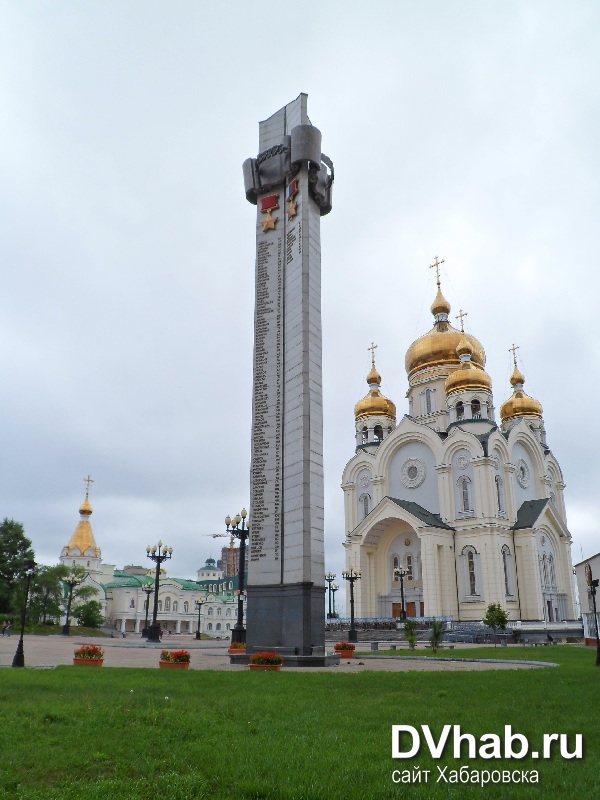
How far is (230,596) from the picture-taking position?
282ft

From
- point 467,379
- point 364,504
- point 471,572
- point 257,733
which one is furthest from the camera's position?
point 364,504

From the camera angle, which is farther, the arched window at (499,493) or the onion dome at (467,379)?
the onion dome at (467,379)

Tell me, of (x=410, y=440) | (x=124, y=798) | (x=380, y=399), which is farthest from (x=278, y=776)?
(x=380, y=399)

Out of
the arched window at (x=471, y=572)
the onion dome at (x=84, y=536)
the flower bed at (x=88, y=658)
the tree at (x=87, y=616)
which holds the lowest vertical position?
the tree at (x=87, y=616)

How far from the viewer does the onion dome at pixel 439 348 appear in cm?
5234

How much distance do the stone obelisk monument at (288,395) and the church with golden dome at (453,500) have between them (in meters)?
23.3

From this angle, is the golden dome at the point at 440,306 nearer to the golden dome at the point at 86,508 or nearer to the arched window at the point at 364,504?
the arched window at the point at 364,504

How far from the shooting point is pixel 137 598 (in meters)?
78.8

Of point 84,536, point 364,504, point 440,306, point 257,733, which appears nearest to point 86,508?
point 84,536

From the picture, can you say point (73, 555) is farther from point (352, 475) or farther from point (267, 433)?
point (267, 433)

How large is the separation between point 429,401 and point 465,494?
10376 mm

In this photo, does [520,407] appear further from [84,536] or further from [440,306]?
[84,536]

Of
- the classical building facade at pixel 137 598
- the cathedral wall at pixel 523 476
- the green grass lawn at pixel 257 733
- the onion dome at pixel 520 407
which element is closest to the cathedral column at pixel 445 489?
the cathedral wall at pixel 523 476

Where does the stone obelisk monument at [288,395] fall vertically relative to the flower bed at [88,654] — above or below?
above
